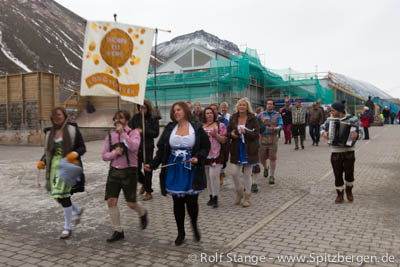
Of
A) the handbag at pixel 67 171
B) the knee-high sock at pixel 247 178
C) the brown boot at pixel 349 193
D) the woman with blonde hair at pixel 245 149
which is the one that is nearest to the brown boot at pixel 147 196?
the woman with blonde hair at pixel 245 149

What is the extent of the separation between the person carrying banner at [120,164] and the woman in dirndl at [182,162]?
0.34 m

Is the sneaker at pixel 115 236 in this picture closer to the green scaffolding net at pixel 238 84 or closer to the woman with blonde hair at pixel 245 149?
the woman with blonde hair at pixel 245 149

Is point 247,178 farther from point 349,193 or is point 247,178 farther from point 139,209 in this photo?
point 139,209

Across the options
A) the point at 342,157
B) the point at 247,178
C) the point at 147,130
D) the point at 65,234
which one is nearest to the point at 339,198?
the point at 342,157

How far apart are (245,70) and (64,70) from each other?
107 m

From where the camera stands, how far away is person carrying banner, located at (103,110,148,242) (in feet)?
15.2

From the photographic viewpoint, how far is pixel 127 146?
4.64 metres

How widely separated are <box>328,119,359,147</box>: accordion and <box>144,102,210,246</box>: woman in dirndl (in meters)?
2.70

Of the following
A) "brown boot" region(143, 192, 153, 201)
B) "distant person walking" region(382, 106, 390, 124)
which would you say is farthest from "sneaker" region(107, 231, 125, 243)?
"distant person walking" region(382, 106, 390, 124)

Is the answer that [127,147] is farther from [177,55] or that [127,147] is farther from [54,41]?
[54,41]

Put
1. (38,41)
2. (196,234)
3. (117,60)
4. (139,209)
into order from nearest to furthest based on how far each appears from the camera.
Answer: (196,234), (139,209), (117,60), (38,41)

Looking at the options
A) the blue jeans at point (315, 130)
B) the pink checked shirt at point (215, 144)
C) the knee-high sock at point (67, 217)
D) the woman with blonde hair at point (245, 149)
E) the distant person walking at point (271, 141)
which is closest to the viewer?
the knee-high sock at point (67, 217)

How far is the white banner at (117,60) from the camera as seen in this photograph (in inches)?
194

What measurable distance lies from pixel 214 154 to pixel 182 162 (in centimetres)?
218
